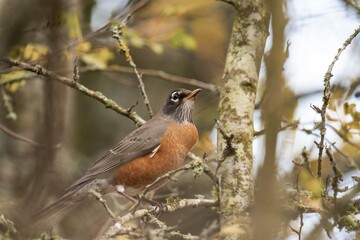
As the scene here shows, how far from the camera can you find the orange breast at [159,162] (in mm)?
6449

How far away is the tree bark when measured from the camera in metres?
4.41

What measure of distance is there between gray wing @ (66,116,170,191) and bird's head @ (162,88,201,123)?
40 cm

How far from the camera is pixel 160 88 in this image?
9984 millimetres

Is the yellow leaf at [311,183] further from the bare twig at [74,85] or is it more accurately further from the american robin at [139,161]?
the american robin at [139,161]

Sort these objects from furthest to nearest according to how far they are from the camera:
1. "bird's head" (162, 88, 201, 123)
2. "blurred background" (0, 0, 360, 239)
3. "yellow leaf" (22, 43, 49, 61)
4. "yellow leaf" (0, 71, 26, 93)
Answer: "bird's head" (162, 88, 201, 123) < "yellow leaf" (22, 43, 49, 61) < "yellow leaf" (0, 71, 26, 93) < "blurred background" (0, 0, 360, 239)

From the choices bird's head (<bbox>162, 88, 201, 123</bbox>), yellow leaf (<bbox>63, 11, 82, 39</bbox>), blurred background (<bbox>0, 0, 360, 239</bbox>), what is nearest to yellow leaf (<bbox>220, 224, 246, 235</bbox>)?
blurred background (<bbox>0, 0, 360, 239</bbox>)

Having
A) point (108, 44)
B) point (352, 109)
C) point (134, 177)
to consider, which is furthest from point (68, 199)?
point (352, 109)

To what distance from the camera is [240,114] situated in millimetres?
4777

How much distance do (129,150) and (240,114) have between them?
2.27m

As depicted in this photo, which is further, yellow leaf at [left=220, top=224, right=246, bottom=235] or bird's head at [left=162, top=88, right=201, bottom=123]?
bird's head at [left=162, top=88, right=201, bottom=123]

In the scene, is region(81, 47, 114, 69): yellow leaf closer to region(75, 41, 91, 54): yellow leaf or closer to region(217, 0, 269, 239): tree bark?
region(75, 41, 91, 54): yellow leaf

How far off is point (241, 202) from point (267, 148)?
1.89 m

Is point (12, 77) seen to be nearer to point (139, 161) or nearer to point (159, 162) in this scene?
point (139, 161)

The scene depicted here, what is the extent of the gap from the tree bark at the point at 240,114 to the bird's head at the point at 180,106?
2.16m
